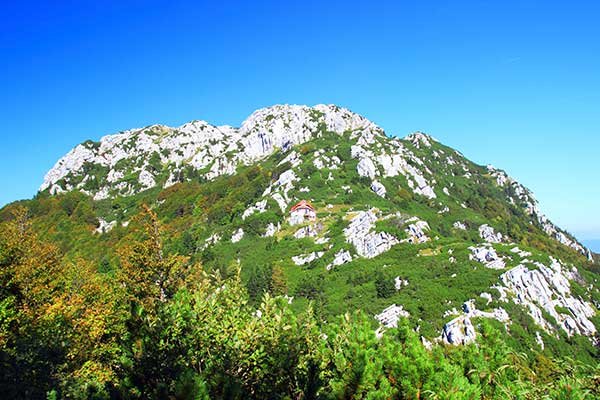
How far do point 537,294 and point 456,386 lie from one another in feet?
194

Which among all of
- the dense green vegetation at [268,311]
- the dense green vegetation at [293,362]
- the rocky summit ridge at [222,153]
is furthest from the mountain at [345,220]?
the dense green vegetation at [293,362]

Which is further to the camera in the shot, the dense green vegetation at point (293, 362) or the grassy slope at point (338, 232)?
the grassy slope at point (338, 232)

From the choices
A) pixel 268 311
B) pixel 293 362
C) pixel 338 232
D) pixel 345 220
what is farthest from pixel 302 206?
pixel 293 362

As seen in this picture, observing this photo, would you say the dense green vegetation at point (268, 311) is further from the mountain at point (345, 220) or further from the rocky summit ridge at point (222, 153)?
the rocky summit ridge at point (222, 153)

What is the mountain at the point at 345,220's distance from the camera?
52.5 m

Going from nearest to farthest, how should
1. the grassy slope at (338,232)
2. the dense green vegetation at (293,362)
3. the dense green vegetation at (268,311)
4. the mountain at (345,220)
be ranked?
the dense green vegetation at (293,362) < the dense green vegetation at (268,311) < the grassy slope at (338,232) < the mountain at (345,220)

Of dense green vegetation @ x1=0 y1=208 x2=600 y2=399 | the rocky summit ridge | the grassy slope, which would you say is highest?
the rocky summit ridge

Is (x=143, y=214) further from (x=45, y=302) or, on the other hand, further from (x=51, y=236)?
(x=51, y=236)

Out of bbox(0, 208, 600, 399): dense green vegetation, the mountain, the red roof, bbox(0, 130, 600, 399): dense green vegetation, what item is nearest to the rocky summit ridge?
the mountain

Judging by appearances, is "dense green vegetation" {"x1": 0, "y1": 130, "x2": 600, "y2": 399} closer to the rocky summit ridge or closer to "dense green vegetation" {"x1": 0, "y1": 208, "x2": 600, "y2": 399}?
"dense green vegetation" {"x1": 0, "y1": 208, "x2": 600, "y2": 399}

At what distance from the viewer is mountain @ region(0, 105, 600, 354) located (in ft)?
172

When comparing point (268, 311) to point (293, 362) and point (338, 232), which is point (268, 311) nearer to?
point (293, 362)

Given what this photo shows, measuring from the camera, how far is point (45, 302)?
25359 mm

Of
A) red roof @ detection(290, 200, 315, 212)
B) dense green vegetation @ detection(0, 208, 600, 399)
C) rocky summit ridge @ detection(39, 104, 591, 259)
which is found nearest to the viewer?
dense green vegetation @ detection(0, 208, 600, 399)
